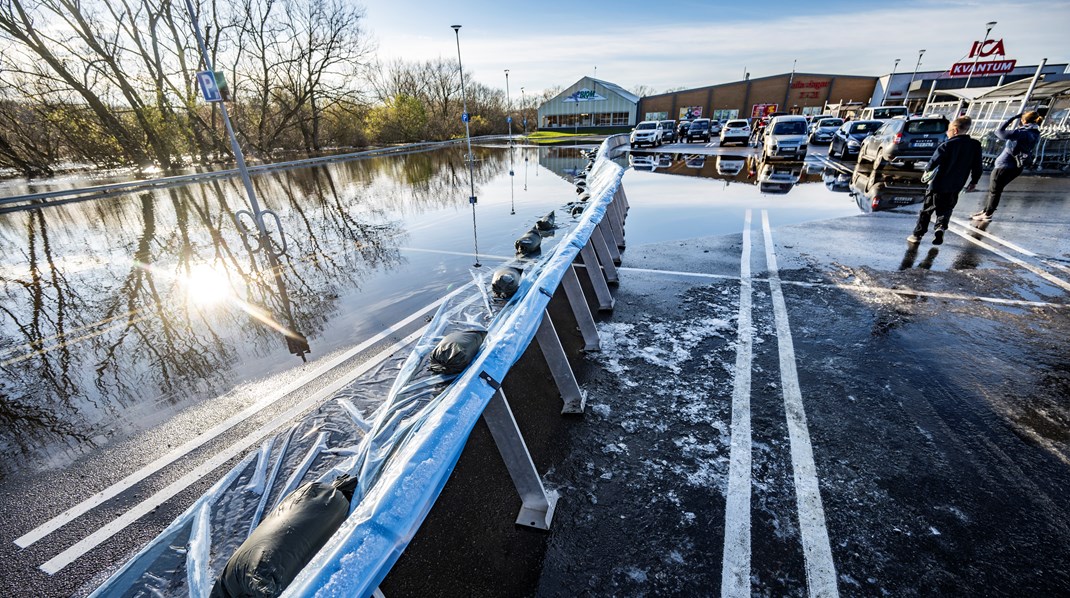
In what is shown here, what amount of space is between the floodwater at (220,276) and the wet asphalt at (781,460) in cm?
109

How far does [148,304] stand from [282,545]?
21.1 ft

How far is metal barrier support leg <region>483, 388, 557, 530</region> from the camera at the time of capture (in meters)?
2.06

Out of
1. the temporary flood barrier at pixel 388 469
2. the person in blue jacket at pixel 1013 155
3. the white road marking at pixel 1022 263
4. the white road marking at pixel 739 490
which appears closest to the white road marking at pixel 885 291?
the white road marking at pixel 1022 263

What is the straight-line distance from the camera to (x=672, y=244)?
7.47 metres

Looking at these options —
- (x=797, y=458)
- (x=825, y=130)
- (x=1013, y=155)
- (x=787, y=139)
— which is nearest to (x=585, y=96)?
(x=825, y=130)

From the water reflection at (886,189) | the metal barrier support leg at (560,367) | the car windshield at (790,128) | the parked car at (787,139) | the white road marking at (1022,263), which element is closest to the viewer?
the metal barrier support leg at (560,367)

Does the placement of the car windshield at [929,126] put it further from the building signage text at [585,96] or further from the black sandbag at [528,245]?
the building signage text at [585,96]

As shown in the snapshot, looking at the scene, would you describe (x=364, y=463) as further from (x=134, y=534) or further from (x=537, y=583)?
(x=134, y=534)

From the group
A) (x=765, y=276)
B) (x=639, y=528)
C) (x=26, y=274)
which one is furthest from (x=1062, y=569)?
(x=26, y=274)

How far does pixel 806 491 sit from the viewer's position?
243 centimetres

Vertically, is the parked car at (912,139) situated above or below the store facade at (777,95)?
below

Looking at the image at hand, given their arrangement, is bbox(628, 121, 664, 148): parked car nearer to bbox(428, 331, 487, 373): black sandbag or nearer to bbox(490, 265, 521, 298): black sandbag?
bbox(490, 265, 521, 298): black sandbag

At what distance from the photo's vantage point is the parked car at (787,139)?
17.6 m

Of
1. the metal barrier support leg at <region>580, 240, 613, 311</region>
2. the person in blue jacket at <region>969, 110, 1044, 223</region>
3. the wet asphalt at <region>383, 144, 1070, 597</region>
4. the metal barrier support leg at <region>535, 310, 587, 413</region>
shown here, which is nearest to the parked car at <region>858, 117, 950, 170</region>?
the person in blue jacket at <region>969, 110, 1044, 223</region>
